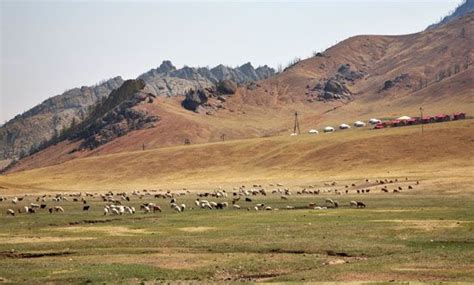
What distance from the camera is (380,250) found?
38562 millimetres

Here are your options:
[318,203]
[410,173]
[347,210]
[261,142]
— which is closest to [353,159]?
[410,173]

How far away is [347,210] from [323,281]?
Result: 1340 inches

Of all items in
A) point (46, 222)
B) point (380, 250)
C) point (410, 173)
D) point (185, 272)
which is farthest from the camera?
point (410, 173)

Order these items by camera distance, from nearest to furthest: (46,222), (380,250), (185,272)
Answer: (185,272) < (380,250) < (46,222)

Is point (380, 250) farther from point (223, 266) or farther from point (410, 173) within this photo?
point (410, 173)

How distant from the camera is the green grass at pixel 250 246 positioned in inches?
1278

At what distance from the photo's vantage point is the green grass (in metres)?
32.5

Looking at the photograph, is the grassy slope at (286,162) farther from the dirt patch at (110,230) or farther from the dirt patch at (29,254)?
the dirt patch at (29,254)

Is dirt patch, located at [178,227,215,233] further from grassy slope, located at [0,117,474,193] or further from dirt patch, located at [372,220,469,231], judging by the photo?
grassy slope, located at [0,117,474,193]

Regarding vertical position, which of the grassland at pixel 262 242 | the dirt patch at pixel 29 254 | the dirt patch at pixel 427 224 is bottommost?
the dirt patch at pixel 427 224

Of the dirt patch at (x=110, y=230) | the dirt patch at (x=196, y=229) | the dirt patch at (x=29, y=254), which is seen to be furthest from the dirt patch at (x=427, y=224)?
the dirt patch at (x=29, y=254)

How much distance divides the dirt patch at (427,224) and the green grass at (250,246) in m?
0.07

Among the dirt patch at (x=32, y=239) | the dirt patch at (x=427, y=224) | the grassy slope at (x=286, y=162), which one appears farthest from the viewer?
the grassy slope at (x=286, y=162)

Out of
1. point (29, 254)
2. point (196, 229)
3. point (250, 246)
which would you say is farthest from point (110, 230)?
point (250, 246)
